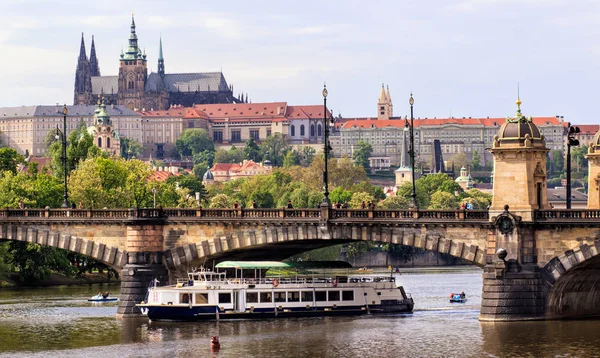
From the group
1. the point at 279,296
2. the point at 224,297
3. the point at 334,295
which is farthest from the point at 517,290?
the point at 224,297

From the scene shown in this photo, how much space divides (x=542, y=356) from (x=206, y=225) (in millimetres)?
25654

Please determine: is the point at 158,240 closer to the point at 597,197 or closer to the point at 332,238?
the point at 332,238

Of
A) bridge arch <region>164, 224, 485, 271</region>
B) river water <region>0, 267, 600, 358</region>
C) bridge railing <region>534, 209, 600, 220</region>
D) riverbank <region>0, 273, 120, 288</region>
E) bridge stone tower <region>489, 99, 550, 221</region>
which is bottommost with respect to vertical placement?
river water <region>0, 267, 600, 358</region>

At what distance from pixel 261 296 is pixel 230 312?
7.21 feet

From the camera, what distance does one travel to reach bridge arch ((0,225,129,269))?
91875 millimetres

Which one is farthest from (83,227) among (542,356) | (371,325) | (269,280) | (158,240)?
(542,356)

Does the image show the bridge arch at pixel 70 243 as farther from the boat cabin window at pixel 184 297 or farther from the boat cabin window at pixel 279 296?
the boat cabin window at pixel 279 296

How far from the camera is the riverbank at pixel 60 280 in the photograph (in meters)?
127

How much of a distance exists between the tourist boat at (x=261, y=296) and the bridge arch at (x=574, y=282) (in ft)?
38.0

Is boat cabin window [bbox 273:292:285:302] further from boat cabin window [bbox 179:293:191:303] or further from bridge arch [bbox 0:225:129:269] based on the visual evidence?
bridge arch [bbox 0:225:129:269]

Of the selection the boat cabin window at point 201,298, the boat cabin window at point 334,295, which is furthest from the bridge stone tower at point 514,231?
the boat cabin window at point 201,298

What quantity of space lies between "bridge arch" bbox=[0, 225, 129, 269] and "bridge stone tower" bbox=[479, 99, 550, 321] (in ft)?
72.8

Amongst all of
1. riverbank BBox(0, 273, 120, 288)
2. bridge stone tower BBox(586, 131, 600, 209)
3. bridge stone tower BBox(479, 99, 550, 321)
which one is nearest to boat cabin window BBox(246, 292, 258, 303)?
bridge stone tower BBox(479, 99, 550, 321)

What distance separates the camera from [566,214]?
7981cm
